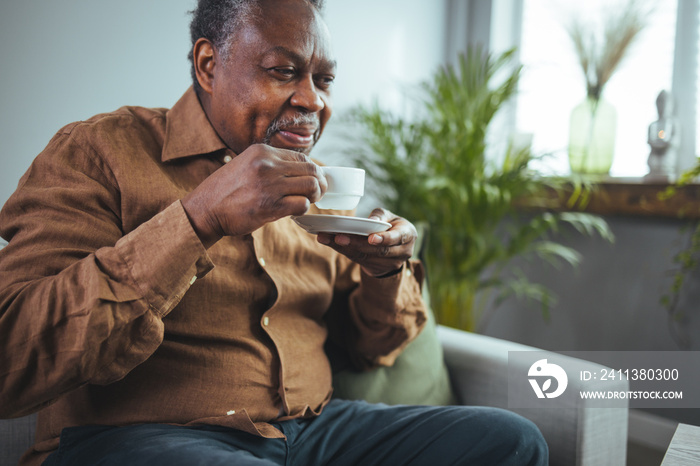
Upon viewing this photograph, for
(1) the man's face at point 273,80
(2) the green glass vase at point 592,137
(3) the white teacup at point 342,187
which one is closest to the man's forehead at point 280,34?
(1) the man's face at point 273,80

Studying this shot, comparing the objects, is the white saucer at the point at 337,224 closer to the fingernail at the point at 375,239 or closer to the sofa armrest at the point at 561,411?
the fingernail at the point at 375,239

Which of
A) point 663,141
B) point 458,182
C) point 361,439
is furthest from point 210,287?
point 663,141

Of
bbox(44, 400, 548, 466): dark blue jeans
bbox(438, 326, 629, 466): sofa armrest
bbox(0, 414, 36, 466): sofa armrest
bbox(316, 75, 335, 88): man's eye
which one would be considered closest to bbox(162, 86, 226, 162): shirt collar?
bbox(316, 75, 335, 88): man's eye

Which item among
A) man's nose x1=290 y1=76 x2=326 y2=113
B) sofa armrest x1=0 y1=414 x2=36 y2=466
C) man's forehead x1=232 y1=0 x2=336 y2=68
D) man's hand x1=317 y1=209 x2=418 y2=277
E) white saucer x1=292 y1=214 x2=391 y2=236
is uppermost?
man's forehead x1=232 y1=0 x2=336 y2=68

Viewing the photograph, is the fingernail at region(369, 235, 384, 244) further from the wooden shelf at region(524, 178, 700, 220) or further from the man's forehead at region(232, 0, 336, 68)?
the wooden shelf at region(524, 178, 700, 220)

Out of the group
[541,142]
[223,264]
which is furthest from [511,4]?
[223,264]

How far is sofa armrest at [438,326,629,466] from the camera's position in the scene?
45.7 inches

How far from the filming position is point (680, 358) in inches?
80.7

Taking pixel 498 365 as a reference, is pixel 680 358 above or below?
below

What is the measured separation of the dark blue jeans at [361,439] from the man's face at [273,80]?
0.54 meters

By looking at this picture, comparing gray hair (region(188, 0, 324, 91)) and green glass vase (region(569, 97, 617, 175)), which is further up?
gray hair (region(188, 0, 324, 91))

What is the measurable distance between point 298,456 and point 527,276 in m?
1.82

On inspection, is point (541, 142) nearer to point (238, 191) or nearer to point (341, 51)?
point (341, 51)

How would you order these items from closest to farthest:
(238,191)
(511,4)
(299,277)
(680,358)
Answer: (238,191) < (299,277) < (680,358) < (511,4)
